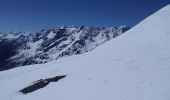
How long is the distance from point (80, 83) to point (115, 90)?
180 inches

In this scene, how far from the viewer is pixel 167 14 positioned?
46281 millimetres

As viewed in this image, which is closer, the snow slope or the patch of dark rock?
the snow slope

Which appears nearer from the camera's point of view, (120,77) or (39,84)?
(120,77)

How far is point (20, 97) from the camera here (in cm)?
2517

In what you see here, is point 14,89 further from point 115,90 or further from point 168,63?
point 168,63

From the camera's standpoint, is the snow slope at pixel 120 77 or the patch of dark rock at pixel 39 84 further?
the patch of dark rock at pixel 39 84

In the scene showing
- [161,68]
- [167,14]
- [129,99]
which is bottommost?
[129,99]

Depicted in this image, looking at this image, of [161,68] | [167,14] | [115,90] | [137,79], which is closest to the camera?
[115,90]

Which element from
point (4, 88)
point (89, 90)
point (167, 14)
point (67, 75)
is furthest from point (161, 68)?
point (167, 14)

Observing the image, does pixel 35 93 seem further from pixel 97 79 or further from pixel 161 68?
pixel 161 68

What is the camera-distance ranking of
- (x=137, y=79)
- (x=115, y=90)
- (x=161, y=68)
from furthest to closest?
1. (x=161, y=68)
2. (x=137, y=79)
3. (x=115, y=90)

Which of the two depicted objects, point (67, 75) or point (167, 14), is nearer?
point (67, 75)

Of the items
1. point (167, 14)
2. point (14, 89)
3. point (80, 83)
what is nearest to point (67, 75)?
point (80, 83)

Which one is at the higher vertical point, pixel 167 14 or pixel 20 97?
pixel 167 14
